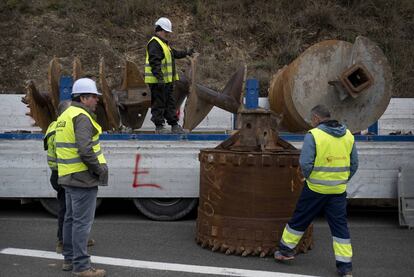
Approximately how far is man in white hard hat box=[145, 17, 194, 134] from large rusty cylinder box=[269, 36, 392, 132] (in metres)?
1.56

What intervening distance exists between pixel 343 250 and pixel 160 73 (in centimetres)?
348

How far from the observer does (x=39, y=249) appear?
6.07m

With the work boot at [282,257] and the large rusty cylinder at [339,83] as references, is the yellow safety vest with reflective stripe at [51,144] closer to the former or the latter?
the work boot at [282,257]

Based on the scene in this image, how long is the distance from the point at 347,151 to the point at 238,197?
1.26 m

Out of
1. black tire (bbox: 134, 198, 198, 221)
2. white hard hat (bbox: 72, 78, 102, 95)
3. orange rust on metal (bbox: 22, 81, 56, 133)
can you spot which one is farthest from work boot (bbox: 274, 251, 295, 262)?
orange rust on metal (bbox: 22, 81, 56, 133)

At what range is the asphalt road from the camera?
5.42 metres

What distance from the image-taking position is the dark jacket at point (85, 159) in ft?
15.6

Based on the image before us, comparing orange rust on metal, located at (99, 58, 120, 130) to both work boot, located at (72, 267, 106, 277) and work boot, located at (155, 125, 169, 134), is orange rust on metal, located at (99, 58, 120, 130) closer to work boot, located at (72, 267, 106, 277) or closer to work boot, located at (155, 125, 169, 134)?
work boot, located at (155, 125, 169, 134)

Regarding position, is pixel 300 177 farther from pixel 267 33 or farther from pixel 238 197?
pixel 267 33

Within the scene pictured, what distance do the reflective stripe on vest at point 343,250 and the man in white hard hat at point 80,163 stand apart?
2.30 meters

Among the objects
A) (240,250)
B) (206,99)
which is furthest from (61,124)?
(206,99)

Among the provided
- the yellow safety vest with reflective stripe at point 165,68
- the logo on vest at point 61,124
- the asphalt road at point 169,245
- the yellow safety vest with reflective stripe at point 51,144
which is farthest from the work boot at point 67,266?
the yellow safety vest with reflective stripe at point 165,68

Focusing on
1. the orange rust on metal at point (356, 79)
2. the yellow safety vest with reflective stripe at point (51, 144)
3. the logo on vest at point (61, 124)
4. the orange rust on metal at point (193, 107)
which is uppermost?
the orange rust on metal at point (356, 79)

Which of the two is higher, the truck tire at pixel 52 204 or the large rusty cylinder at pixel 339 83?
the large rusty cylinder at pixel 339 83
